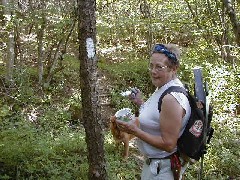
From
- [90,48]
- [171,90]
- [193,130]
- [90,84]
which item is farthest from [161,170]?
[90,48]

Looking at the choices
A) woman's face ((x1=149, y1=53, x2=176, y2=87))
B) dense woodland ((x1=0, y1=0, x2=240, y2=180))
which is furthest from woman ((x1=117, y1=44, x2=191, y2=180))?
dense woodland ((x1=0, y1=0, x2=240, y2=180))

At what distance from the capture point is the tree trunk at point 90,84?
3.60m

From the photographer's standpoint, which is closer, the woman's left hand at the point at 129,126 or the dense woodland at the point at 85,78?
the woman's left hand at the point at 129,126

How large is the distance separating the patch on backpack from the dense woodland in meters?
1.51

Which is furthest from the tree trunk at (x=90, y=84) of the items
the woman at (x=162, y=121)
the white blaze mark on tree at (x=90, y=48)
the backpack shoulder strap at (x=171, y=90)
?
the backpack shoulder strap at (x=171, y=90)

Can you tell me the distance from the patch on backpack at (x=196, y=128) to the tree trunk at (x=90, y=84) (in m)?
1.50

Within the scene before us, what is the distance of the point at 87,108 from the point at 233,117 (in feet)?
20.2

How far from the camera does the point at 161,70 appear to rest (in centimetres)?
264

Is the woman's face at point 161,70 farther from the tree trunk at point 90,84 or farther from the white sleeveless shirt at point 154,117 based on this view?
the tree trunk at point 90,84

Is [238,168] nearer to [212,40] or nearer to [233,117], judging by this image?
[233,117]

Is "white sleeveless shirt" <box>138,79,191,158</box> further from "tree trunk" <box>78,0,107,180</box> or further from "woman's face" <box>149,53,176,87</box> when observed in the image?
"tree trunk" <box>78,0,107,180</box>

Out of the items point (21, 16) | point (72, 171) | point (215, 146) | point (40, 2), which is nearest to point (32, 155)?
point (72, 171)

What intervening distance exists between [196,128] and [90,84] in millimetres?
1525

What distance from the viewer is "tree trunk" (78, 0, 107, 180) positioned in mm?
3598
